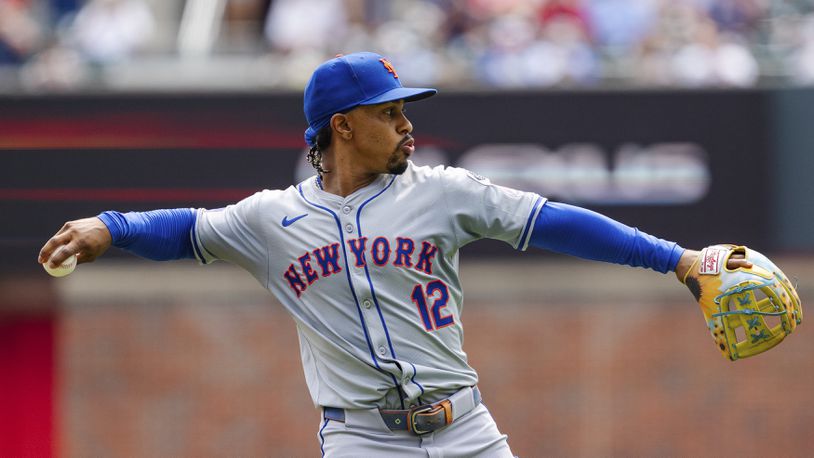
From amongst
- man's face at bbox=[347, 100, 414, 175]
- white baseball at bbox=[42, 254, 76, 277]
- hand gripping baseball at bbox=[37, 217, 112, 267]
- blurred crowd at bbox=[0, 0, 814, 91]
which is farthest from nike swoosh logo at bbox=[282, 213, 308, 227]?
blurred crowd at bbox=[0, 0, 814, 91]

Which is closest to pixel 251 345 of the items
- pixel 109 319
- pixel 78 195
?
pixel 109 319

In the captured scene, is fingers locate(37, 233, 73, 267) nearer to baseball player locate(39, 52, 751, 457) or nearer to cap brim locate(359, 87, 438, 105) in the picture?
baseball player locate(39, 52, 751, 457)

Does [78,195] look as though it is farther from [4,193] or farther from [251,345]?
[251,345]

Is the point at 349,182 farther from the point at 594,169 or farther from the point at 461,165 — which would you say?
the point at 594,169

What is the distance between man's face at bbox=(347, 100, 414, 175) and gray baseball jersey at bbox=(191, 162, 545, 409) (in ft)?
0.23

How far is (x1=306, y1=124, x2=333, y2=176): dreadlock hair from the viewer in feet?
13.3

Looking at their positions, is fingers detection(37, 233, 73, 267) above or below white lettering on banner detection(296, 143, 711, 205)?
below

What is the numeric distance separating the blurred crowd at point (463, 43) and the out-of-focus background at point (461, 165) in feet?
0.08

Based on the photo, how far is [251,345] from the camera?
1002 cm

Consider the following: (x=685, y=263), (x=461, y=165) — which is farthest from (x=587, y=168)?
(x=685, y=263)

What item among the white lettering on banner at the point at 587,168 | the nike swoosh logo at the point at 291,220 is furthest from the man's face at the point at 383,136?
the white lettering on banner at the point at 587,168

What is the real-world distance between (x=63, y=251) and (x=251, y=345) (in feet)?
21.0

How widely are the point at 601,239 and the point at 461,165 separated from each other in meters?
4.32

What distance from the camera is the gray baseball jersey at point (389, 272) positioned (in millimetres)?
3822
